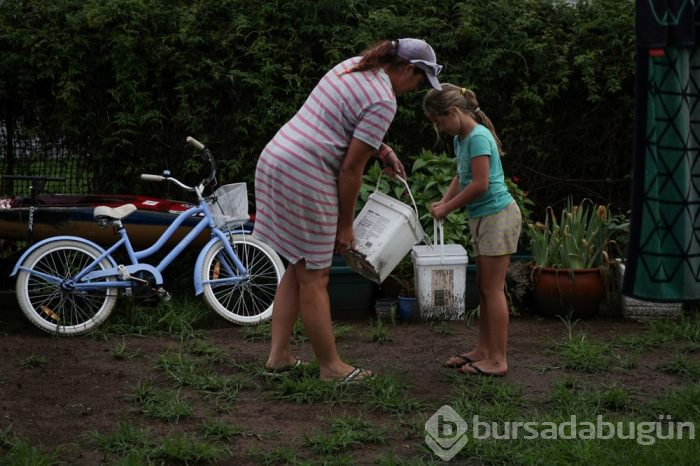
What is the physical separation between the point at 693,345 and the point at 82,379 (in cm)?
337

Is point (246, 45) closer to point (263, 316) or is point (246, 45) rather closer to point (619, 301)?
point (263, 316)

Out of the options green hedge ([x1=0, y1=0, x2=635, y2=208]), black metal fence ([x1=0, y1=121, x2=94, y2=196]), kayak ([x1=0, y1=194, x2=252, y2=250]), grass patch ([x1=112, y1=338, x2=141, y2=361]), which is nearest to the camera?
grass patch ([x1=112, y1=338, x2=141, y2=361])

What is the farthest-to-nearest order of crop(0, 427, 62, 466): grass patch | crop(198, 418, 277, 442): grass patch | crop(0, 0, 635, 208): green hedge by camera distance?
crop(0, 0, 635, 208): green hedge < crop(198, 418, 277, 442): grass patch < crop(0, 427, 62, 466): grass patch

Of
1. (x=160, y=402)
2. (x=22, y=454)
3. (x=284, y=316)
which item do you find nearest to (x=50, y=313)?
(x=160, y=402)

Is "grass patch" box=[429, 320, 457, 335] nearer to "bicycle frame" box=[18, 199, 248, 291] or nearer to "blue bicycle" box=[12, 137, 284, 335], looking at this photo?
"blue bicycle" box=[12, 137, 284, 335]

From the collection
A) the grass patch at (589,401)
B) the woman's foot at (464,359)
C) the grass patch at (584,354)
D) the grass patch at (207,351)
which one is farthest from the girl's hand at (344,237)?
the grass patch at (584,354)

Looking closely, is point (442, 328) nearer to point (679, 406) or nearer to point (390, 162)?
point (390, 162)

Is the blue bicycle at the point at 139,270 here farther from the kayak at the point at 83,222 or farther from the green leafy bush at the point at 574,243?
the green leafy bush at the point at 574,243

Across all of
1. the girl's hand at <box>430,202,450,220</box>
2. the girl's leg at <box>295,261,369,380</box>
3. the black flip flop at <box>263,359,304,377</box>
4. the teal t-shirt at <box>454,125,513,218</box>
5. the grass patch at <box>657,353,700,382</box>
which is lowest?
the grass patch at <box>657,353,700,382</box>

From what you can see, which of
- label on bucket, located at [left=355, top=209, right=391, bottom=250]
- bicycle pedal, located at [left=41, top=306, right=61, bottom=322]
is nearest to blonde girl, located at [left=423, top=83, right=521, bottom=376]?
label on bucket, located at [left=355, top=209, right=391, bottom=250]

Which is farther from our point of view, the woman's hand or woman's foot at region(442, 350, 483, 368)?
woman's foot at region(442, 350, 483, 368)

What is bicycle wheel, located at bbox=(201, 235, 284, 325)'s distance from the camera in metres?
6.24

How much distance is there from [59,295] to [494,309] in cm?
275

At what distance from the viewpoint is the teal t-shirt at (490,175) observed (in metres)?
4.81
